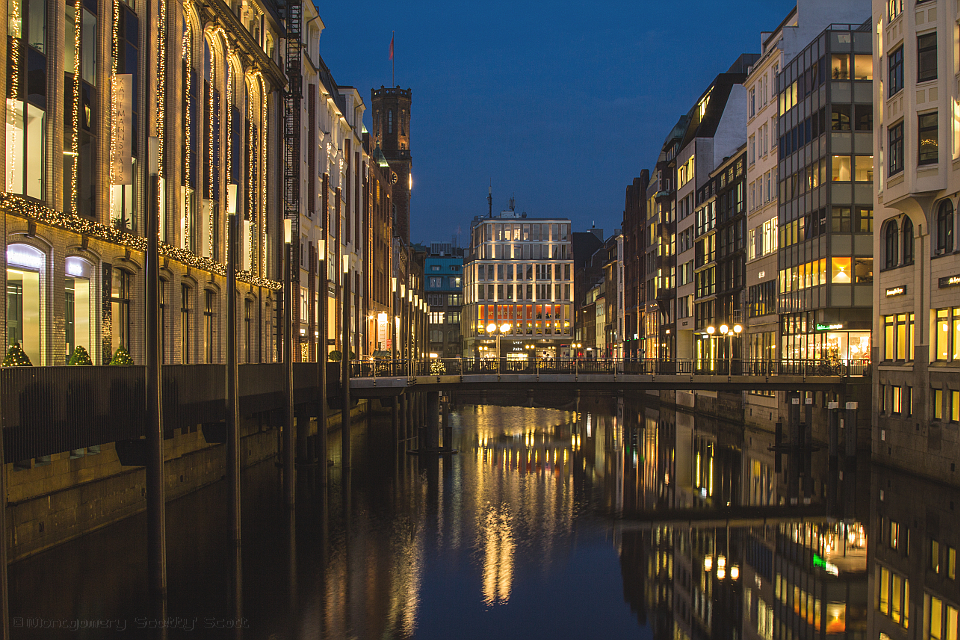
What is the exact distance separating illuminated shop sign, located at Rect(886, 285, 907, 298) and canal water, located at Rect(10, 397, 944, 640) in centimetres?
837

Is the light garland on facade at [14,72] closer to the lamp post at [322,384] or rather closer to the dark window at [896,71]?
the lamp post at [322,384]

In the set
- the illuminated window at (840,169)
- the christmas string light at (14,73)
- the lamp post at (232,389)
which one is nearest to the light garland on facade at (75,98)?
the christmas string light at (14,73)

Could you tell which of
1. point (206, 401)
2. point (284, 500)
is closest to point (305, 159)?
point (284, 500)

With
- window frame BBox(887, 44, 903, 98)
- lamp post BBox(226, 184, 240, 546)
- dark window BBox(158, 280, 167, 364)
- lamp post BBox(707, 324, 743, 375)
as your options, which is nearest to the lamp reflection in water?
lamp post BBox(226, 184, 240, 546)

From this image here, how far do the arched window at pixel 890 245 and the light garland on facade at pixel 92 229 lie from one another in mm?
30928

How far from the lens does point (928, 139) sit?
37.2 metres

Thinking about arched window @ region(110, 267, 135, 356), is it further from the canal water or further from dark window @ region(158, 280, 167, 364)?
the canal water

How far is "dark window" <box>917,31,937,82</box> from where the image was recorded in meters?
36.8

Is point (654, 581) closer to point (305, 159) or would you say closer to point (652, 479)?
point (652, 479)

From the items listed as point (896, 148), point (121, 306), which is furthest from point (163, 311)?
point (896, 148)

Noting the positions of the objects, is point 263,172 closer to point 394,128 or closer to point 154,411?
point 154,411

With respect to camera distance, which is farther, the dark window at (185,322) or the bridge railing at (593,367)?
the bridge railing at (593,367)

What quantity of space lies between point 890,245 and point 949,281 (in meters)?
7.37

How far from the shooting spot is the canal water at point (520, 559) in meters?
19.6
